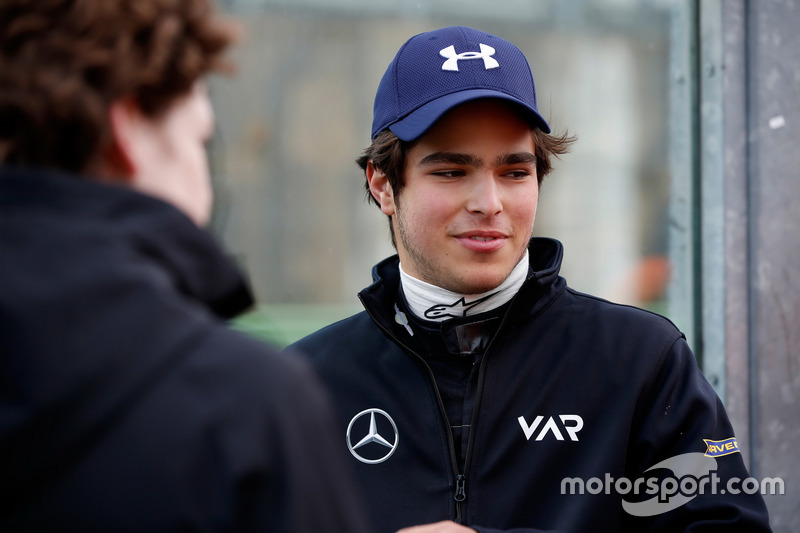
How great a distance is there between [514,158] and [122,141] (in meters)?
1.38

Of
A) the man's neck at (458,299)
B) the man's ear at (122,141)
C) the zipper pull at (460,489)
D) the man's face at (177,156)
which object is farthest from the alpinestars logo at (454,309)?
the man's ear at (122,141)

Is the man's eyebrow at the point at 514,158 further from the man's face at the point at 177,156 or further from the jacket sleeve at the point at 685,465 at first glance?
the man's face at the point at 177,156

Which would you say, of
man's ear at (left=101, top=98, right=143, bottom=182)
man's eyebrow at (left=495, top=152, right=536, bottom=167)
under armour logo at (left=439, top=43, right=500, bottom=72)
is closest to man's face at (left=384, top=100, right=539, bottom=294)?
man's eyebrow at (left=495, top=152, right=536, bottom=167)

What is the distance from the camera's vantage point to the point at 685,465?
6.40 ft

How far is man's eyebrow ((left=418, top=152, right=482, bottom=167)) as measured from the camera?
2252 mm

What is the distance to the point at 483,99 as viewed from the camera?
2.25 m

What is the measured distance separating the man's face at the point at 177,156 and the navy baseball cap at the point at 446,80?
116 centimetres

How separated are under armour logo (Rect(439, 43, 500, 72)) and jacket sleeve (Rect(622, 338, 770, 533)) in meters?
0.92

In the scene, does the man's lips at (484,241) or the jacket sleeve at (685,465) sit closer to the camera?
the jacket sleeve at (685,465)

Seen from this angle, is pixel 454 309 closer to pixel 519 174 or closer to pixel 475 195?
pixel 475 195

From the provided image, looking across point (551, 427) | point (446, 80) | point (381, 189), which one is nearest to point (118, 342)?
point (551, 427)

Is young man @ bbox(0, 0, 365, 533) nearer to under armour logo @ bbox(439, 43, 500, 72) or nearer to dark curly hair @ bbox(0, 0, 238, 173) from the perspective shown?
dark curly hair @ bbox(0, 0, 238, 173)

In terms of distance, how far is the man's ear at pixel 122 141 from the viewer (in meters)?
1.04

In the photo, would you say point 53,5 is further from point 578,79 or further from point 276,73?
point 578,79
